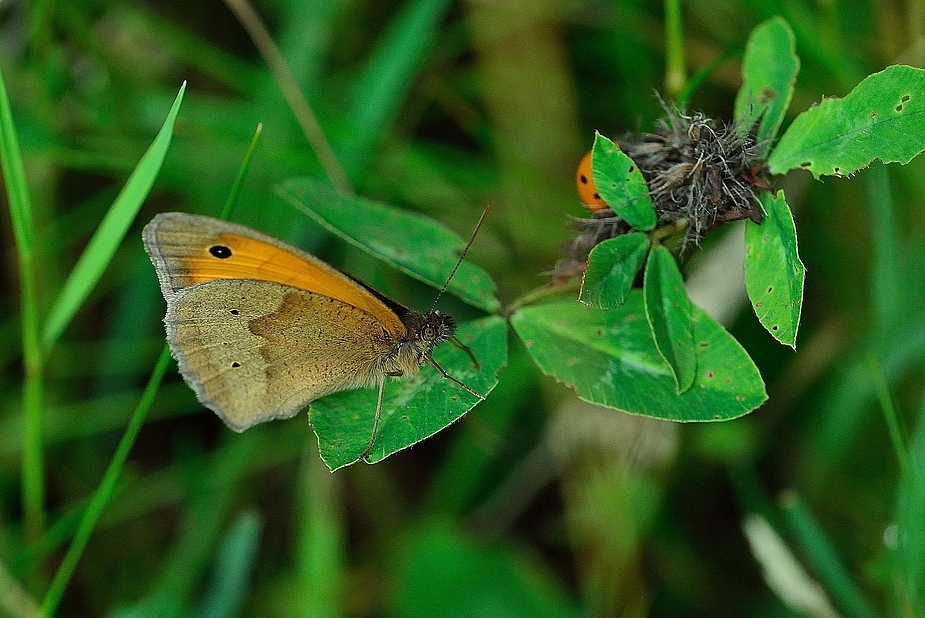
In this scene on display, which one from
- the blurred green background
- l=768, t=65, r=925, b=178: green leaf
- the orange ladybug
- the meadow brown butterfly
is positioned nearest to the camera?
l=768, t=65, r=925, b=178: green leaf

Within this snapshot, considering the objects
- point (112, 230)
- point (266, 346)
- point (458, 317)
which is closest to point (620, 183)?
point (266, 346)

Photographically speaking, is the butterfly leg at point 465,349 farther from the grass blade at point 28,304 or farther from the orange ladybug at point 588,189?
the grass blade at point 28,304

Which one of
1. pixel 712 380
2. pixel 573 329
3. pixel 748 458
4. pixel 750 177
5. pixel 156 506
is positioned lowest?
pixel 156 506

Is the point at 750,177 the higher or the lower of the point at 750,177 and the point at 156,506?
the higher

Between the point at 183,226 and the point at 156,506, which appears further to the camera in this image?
the point at 156,506

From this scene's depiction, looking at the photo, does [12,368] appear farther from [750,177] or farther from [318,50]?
[750,177]

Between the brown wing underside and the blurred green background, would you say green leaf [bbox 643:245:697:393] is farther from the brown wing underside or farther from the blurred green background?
the blurred green background

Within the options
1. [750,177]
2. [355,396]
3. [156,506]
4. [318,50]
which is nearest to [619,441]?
[355,396]

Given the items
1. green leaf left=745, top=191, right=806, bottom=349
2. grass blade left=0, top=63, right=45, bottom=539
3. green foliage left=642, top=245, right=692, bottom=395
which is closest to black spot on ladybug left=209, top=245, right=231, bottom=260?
grass blade left=0, top=63, right=45, bottom=539
